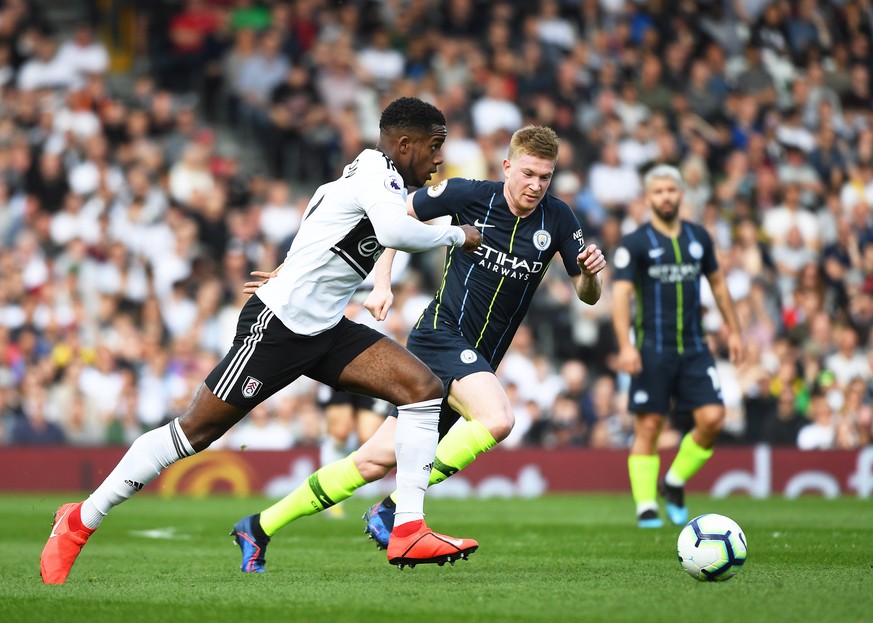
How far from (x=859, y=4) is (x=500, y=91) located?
22.1 feet

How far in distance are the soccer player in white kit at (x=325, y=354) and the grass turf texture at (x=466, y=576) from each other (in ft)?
1.55

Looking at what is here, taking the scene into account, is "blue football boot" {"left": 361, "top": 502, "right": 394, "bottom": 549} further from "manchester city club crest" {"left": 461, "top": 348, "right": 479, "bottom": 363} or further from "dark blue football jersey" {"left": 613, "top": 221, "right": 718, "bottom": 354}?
"dark blue football jersey" {"left": 613, "top": 221, "right": 718, "bottom": 354}

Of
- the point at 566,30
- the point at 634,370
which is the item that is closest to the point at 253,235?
the point at 566,30

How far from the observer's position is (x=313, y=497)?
7598mm

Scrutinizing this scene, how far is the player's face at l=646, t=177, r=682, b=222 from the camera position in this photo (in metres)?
10.9

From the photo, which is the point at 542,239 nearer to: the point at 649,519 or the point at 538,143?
the point at 538,143

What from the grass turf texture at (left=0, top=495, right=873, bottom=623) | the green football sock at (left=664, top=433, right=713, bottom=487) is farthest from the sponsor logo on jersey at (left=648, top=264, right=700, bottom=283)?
the grass turf texture at (left=0, top=495, right=873, bottom=623)

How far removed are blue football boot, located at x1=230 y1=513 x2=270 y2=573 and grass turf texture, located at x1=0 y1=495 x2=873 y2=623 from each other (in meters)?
0.08

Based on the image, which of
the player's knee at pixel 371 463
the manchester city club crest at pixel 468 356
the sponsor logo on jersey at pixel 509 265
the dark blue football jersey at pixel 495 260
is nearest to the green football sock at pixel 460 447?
the player's knee at pixel 371 463

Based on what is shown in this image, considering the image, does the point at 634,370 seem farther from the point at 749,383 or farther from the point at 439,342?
the point at 749,383

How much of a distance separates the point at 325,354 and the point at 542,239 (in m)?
1.75

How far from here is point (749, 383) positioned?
1655cm

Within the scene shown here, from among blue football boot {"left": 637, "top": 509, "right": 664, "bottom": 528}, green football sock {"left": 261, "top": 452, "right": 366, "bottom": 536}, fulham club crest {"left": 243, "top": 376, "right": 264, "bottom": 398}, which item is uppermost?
fulham club crest {"left": 243, "top": 376, "right": 264, "bottom": 398}

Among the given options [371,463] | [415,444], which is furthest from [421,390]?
[371,463]
